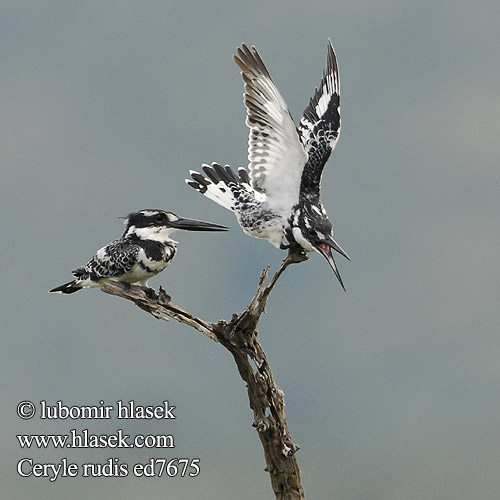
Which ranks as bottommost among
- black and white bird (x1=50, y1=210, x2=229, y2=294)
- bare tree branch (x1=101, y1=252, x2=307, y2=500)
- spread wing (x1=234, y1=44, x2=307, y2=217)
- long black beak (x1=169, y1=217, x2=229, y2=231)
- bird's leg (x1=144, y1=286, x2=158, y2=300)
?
bare tree branch (x1=101, y1=252, x2=307, y2=500)

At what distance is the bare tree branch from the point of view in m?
5.52

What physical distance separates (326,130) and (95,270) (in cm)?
215

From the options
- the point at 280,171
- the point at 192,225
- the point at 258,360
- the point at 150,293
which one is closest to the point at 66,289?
the point at 150,293

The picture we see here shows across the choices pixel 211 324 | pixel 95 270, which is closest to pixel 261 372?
pixel 211 324

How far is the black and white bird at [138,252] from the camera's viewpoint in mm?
5367

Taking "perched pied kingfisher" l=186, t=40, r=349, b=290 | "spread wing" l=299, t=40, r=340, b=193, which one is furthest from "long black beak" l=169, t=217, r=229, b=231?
"spread wing" l=299, t=40, r=340, b=193

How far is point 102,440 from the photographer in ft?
18.1

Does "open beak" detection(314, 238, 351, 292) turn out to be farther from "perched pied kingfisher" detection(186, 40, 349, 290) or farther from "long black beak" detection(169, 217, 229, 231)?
"long black beak" detection(169, 217, 229, 231)

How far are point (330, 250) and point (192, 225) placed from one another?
1071 millimetres

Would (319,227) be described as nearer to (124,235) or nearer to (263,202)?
(263,202)

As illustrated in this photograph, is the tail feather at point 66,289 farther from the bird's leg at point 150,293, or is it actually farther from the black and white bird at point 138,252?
the bird's leg at point 150,293

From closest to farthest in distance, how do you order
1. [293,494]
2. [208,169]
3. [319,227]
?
1. [319,227]
2. [293,494]
3. [208,169]

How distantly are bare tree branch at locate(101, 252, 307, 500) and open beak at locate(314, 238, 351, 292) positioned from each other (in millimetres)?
209

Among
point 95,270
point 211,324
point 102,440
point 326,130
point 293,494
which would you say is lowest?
point 293,494
